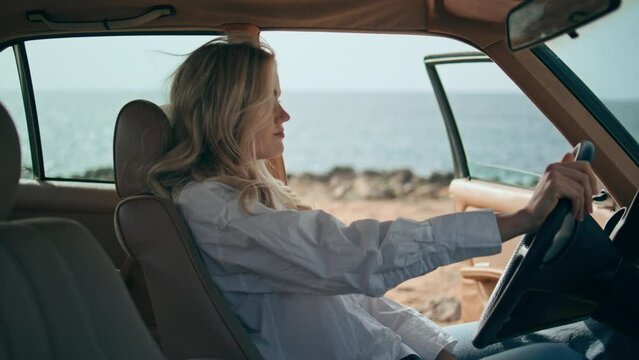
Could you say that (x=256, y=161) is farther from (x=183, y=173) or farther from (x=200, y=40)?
(x=200, y=40)

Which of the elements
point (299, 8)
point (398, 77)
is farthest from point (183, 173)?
point (398, 77)

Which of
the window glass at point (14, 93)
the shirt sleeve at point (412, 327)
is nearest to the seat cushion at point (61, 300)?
the shirt sleeve at point (412, 327)

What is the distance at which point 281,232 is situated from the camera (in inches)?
79.3

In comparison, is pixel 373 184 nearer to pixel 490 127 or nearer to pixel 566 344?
pixel 566 344

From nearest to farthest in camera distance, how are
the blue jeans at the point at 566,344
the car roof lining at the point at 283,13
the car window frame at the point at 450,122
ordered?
the blue jeans at the point at 566,344 < the car roof lining at the point at 283,13 < the car window frame at the point at 450,122

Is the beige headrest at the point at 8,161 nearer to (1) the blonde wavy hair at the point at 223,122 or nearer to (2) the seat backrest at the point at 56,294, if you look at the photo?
(2) the seat backrest at the point at 56,294

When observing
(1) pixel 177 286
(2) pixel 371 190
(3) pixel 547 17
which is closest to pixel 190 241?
(1) pixel 177 286

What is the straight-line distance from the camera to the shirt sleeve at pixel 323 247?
1.91m

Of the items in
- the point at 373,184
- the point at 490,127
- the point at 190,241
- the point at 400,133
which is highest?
the point at 190,241

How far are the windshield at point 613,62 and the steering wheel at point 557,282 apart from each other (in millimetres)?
939

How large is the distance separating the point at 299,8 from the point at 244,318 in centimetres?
145

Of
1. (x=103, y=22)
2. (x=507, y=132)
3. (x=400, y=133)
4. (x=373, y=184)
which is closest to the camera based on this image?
(x=103, y=22)

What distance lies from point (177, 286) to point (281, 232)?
30 cm

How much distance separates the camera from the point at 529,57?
2.96 m
